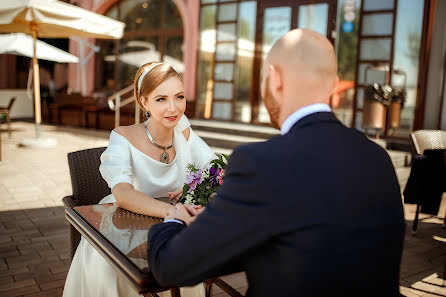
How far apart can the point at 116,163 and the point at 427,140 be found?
3.56 meters

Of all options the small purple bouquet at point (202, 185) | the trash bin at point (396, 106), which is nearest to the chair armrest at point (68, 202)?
the small purple bouquet at point (202, 185)

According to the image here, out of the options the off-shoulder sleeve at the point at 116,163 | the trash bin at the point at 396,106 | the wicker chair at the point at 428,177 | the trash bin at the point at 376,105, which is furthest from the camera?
the trash bin at the point at 396,106

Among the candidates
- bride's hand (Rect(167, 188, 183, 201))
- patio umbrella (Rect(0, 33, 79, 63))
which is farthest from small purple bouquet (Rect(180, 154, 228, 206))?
patio umbrella (Rect(0, 33, 79, 63))

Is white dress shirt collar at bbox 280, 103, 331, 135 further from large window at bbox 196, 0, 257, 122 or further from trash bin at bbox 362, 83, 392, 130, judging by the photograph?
large window at bbox 196, 0, 257, 122

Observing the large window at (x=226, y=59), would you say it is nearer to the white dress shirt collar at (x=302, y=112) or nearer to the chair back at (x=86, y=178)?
the chair back at (x=86, y=178)

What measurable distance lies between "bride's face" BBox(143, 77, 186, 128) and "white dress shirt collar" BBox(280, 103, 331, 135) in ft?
3.65

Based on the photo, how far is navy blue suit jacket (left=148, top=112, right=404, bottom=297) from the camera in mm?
1035

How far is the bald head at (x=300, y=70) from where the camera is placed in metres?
1.16

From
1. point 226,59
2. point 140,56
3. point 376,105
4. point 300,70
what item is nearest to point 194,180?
point 300,70

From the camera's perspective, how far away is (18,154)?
316 inches

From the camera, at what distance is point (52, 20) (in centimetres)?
782

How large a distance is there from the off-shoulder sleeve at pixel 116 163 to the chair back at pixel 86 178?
31 cm

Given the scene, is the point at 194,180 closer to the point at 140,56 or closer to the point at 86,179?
the point at 86,179

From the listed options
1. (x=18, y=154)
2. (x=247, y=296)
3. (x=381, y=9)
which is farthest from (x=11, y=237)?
(x=381, y=9)
